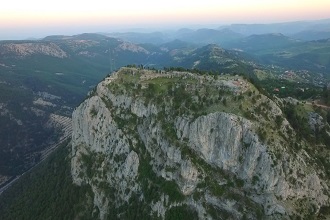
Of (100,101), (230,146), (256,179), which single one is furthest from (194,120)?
(100,101)

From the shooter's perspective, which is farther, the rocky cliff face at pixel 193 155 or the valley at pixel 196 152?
the valley at pixel 196 152

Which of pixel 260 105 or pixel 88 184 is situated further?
pixel 88 184

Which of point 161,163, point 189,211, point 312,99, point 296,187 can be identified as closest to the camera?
point 296,187

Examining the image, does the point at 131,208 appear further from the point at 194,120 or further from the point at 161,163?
the point at 194,120

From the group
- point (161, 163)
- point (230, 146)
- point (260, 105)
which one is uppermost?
point (260, 105)

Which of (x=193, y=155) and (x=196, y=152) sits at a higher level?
(x=196, y=152)

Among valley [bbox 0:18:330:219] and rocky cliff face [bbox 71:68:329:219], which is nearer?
rocky cliff face [bbox 71:68:329:219]

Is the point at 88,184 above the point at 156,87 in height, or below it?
below

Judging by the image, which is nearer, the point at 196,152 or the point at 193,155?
the point at 193,155
